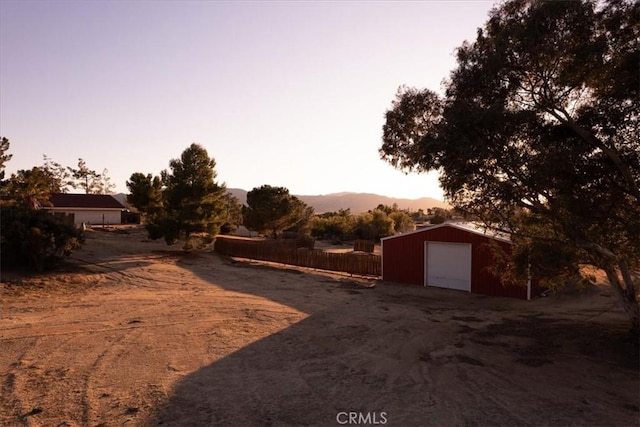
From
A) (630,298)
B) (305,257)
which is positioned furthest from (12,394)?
(305,257)

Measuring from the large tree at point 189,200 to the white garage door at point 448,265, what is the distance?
15.8 metres

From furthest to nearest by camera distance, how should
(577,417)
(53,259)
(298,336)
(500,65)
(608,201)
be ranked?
(53,259), (298,336), (608,201), (500,65), (577,417)

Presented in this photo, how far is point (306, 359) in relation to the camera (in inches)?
408

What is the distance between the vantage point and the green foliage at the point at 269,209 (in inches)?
1683

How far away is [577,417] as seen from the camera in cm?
746

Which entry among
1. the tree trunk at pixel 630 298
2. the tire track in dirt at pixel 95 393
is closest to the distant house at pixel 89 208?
the tire track in dirt at pixel 95 393

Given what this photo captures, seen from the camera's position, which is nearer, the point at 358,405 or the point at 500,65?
the point at 358,405

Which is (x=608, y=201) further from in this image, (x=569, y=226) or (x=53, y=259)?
(x=53, y=259)

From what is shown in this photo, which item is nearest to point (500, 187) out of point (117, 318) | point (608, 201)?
point (608, 201)

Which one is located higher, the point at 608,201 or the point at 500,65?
the point at 500,65

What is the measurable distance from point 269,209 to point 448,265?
24.3 m

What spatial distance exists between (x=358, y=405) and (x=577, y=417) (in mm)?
3854

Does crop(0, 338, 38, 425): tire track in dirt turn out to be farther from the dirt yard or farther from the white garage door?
the white garage door

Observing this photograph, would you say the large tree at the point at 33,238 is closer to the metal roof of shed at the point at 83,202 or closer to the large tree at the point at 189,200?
the large tree at the point at 189,200
